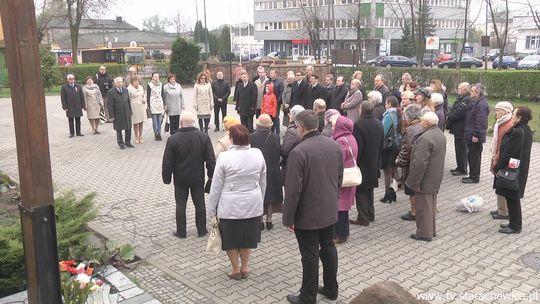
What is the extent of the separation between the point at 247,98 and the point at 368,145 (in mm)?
6778

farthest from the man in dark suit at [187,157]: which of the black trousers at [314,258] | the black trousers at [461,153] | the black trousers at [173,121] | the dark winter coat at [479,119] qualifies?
the black trousers at [173,121]

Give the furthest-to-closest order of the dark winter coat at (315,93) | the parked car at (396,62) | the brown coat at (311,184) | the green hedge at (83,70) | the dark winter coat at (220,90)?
1. the parked car at (396,62)
2. the green hedge at (83,70)
3. the dark winter coat at (220,90)
4. the dark winter coat at (315,93)
5. the brown coat at (311,184)

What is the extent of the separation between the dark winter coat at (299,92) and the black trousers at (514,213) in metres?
6.50

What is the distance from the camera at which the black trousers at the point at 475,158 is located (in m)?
8.83

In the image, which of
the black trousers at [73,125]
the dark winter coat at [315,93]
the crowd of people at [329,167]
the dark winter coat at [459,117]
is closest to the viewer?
the crowd of people at [329,167]

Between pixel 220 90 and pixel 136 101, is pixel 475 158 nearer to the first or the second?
pixel 220 90

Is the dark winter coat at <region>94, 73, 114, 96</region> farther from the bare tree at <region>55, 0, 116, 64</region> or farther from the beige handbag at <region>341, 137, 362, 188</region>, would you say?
the bare tree at <region>55, 0, 116, 64</region>

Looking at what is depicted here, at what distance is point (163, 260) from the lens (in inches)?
229

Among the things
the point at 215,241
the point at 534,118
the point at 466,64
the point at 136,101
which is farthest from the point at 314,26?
the point at 215,241

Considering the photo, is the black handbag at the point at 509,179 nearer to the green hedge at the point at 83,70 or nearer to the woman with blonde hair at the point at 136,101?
the woman with blonde hair at the point at 136,101

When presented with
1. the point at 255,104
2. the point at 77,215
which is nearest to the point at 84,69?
the point at 255,104

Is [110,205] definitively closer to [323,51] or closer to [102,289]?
[102,289]

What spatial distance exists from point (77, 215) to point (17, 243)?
1.14m

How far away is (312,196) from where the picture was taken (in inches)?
176
